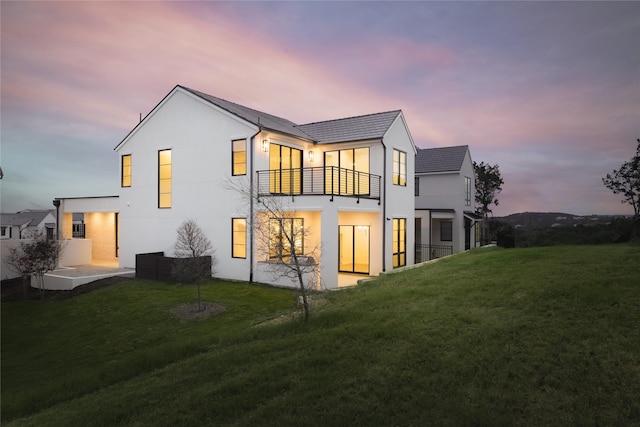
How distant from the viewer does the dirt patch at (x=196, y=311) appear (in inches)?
456

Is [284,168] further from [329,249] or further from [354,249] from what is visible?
[354,249]

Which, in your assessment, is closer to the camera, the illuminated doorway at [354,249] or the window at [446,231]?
the illuminated doorway at [354,249]

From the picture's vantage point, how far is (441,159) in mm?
29156

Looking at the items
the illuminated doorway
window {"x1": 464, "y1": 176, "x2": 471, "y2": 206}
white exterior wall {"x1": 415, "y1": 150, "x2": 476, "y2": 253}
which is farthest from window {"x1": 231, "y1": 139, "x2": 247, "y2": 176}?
window {"x1": 464, "y1": 176, "x2": 471, "y2": 206}

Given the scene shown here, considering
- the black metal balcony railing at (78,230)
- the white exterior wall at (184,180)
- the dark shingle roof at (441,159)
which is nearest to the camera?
the white exterior wall at (184,180)

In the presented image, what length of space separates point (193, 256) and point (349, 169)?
823 cm

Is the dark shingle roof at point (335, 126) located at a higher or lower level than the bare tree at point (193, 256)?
higher

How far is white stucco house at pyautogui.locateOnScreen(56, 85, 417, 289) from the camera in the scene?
16.7 meters

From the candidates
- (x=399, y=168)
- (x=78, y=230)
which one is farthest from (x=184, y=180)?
(x=78, y=230)

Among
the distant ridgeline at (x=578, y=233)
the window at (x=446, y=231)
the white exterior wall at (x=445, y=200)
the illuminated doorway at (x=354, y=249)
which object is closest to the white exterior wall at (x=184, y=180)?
the illuminated doorway at (x=354, y=249)

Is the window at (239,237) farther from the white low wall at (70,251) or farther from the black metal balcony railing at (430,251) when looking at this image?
the black metal balcony railing at (430,251)

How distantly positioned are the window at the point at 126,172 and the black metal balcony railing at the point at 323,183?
9920 millimetres

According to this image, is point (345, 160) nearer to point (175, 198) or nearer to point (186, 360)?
point (175, 198)

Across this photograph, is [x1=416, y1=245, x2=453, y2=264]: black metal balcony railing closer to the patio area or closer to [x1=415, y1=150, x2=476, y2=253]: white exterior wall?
[x1=415, y1=150, x2=476, y2=253]: white exterior wall
